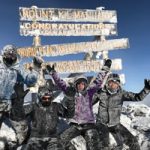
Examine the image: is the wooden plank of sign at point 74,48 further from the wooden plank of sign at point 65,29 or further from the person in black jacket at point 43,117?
the person in black jacket at point 43,117

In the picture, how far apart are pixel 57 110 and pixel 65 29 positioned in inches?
216

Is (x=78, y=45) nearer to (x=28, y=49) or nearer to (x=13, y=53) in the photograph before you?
(x=28, y=49)

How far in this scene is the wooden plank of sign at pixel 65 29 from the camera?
15.9 metres

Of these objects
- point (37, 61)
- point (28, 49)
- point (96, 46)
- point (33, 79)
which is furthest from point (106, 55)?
point (33, 79)

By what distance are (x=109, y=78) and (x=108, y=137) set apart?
174 cm

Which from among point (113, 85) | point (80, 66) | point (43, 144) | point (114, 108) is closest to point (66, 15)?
point (80, 66)

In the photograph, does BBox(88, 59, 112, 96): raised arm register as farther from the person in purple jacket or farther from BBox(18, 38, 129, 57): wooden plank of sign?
BBox(18, 38, 129, 57): wooden plank of sign

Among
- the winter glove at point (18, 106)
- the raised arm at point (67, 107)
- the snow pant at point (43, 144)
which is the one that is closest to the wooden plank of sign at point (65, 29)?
the winter glove at point (18, 106)

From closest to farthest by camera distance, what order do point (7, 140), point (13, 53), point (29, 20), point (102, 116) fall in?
point (13, 53), point (7, 140), point (102, 116), point (29, 20)

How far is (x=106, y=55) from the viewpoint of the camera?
691 inches

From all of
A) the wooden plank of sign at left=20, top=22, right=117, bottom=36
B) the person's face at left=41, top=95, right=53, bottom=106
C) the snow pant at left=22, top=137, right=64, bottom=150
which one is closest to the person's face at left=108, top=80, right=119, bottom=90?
the person's face at left=41, top=95, right=53, bottom=106

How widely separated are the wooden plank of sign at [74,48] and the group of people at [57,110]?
3.79 metres

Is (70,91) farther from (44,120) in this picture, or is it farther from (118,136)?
(118,136)

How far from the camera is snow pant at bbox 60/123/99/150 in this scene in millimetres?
11680
